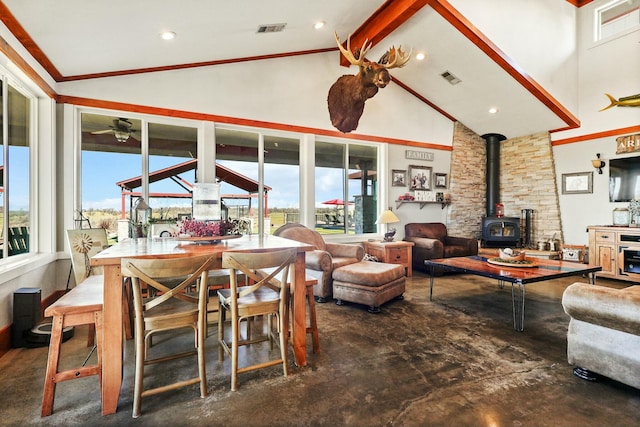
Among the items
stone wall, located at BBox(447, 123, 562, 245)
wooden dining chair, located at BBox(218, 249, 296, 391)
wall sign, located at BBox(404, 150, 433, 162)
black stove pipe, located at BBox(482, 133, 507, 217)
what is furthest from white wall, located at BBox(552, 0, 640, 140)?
wooden dining chair, located at BBox(218, 249, 296, 391)

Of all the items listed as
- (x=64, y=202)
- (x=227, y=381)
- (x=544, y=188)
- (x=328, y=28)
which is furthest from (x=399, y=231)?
(x=64, y=202)

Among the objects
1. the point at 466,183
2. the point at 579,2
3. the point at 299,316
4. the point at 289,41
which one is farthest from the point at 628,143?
the point at 299,316

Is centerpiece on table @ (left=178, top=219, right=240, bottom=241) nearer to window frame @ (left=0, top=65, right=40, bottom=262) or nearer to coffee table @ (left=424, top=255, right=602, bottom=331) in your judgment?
window frame @ (left=0, top=65, right=40, bottom=262)

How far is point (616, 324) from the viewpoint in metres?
1.99

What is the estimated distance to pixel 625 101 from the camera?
524 cm

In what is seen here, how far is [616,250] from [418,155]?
3.56 m

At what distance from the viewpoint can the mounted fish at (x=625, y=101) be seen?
5108 mm

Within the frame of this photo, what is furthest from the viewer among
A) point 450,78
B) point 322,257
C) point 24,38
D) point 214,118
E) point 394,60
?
point 450,78

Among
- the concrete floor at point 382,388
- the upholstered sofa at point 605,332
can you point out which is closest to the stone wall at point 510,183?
the concrete floor at point 382,388

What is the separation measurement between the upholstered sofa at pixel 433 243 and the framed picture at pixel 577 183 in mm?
2081

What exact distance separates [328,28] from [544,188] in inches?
205

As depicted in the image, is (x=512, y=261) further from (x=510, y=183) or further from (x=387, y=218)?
(x=510, y=183)

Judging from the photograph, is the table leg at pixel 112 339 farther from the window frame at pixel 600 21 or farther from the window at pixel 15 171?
the window frame at pixel 600 21

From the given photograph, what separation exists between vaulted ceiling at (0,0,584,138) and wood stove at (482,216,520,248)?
1.89 meters
